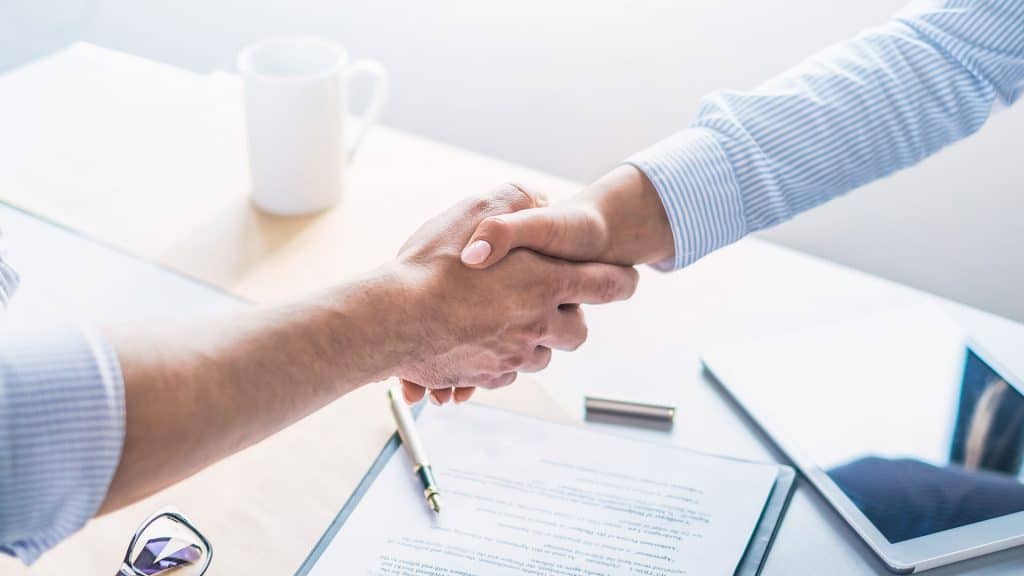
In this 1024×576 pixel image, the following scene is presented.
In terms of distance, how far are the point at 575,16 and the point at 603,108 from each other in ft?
0.65

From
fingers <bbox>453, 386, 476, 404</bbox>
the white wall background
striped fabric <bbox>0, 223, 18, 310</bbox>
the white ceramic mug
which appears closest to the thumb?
fingers <bbox>453, 386, 476, 404</bbox>

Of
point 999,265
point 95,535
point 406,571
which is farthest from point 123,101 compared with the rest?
point 999,265

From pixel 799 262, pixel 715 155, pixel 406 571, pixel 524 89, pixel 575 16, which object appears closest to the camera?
pixel 406 571

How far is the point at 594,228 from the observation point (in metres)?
0.98

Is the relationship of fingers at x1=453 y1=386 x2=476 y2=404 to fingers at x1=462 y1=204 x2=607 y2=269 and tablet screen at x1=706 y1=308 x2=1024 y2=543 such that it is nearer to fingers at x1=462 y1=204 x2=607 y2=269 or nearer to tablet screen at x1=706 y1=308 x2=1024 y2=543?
fingers at x1=462 y1=204 x2=607 y2=269

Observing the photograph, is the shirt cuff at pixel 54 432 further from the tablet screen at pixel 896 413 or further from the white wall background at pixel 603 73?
the white wall background at pixel 603 73

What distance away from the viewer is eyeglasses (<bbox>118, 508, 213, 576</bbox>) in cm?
73

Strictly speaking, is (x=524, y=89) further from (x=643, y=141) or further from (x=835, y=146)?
(x=835, y=146)

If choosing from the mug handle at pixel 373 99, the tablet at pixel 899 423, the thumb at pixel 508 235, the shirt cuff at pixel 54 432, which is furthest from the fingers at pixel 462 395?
the mug handle at pixel 373 99

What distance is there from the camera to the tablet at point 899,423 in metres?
0.78

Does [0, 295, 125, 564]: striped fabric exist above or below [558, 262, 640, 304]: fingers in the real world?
above

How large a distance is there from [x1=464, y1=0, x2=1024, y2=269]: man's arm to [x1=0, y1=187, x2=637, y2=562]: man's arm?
0.08 metres

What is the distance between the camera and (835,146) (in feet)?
3.38

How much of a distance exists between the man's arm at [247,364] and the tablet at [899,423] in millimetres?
185
